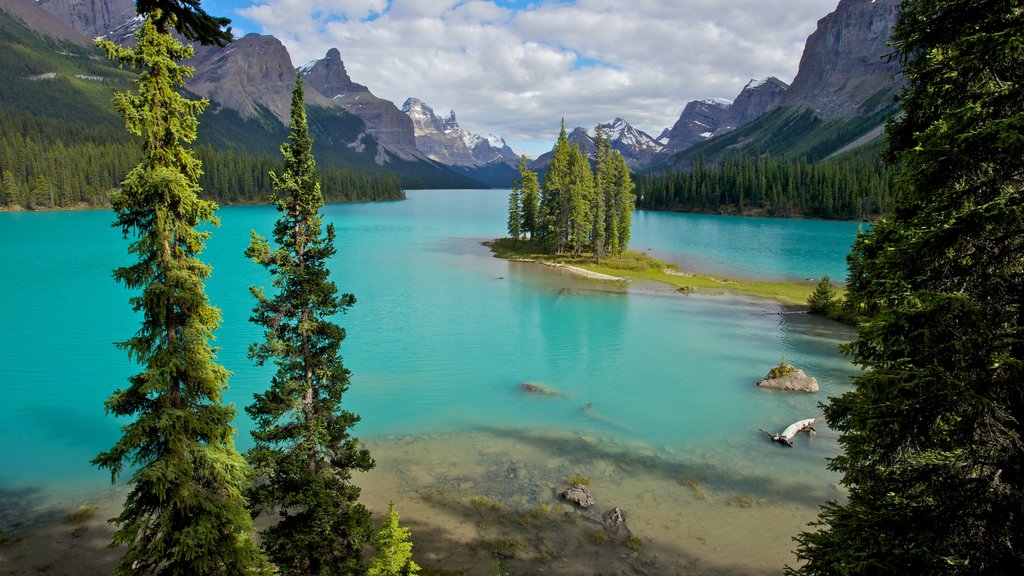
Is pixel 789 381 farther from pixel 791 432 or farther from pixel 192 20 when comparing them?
pixel 192 20

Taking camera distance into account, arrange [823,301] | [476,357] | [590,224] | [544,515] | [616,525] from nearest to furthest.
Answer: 1. [616,525]
2. [544,515]
3. [476,357]
4. [823,301]
5. [590,224]

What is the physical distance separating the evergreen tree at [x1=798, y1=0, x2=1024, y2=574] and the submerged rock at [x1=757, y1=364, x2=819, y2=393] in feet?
93.8

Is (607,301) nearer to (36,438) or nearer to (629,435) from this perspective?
(629,435)

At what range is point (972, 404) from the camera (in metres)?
9.95

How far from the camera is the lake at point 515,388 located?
80.7 feet

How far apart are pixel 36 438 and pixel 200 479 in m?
25.2

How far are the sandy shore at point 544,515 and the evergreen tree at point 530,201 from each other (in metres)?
79.9

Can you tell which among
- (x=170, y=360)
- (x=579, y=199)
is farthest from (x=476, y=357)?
(x=579, y=199)

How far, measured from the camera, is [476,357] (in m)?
45.9

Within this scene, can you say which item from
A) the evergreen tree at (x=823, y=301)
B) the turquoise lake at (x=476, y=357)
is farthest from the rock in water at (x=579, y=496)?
the evergreen tree at (x=823, y=301)

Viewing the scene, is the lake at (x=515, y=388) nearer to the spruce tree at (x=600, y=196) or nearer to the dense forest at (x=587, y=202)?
the spruce tree at (x=600, y=196)

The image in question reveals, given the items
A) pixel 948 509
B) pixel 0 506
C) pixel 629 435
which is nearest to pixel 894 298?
pixel 948 509

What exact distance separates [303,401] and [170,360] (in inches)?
212

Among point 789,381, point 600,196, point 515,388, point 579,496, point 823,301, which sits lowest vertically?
point 515,388
